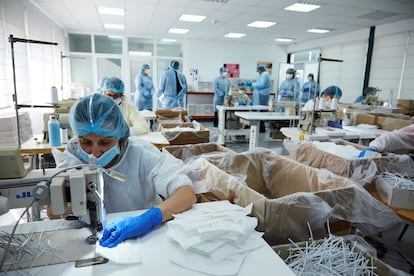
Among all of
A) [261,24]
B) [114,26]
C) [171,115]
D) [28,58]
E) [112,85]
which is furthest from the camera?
[114,26]

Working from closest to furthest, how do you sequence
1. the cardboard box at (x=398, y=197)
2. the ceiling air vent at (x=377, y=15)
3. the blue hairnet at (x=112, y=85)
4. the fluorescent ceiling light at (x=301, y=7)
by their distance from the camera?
the cardboard box at (x=398, y=197), the blue hairnet at (x=112, y=85), the fluorescent ceiling light at (x=301, y=7), the ceiling air vent at (x=377, y=15)

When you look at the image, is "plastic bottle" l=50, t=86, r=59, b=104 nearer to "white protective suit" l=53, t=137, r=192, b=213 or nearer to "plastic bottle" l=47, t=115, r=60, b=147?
"plastic bottle" l=47, t=115, r=60, b=147

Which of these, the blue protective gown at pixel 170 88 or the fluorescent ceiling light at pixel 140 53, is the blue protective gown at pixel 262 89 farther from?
the fluorescent ceiling light at pixel 140 53

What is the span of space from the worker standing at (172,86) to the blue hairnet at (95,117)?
5254mm

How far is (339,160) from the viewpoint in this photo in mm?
1948

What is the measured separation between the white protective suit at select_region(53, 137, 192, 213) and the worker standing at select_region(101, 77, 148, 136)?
5.13 ft

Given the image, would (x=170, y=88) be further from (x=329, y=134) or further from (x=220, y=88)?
(x=329, y=134)

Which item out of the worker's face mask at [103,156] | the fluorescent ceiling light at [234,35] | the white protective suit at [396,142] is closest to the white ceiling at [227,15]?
the fluorescent ceiling light at [234,35]

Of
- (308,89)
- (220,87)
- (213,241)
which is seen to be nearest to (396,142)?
(213,241)

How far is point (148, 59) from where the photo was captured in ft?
29.3

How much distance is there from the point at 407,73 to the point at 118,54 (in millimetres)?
7819

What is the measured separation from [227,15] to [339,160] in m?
4.92

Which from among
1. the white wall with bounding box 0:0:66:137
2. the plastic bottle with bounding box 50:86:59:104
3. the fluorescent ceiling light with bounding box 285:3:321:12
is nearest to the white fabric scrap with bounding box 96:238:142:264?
the plastic bottle with bounding box 50:86:59:104

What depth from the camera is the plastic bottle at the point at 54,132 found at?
7.48 feet
